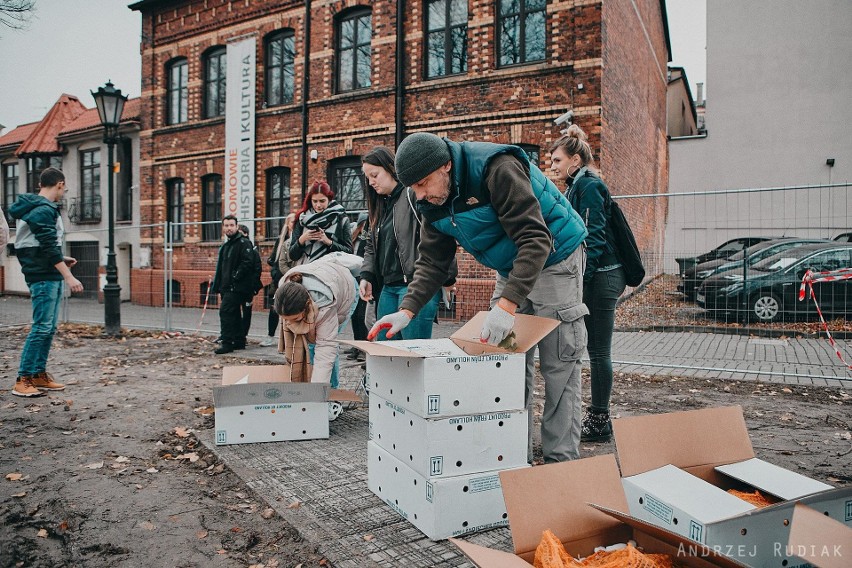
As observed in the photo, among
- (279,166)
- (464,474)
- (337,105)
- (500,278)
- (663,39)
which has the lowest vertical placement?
(464,474)

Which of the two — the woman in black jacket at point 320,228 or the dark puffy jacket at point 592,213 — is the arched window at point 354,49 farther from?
the dark puffy jacket at point 592,213

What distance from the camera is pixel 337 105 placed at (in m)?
15.0

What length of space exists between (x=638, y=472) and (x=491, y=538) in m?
0.76

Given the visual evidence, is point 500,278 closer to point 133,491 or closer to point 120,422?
point 133,491

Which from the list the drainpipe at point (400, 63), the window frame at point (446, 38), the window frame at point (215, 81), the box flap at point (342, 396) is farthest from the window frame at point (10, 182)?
the box flap at point (342, 396)

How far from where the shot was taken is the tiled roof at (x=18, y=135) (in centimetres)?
2573

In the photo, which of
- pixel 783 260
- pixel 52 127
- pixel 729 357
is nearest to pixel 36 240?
pixel 729 357

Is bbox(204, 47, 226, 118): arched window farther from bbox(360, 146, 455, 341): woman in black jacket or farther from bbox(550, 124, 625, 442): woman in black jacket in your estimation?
bbox(550, 124, 625, 442): woman in black jacket

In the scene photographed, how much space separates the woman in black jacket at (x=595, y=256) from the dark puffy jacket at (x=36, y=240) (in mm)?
4746

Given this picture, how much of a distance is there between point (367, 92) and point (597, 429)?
11.7 m

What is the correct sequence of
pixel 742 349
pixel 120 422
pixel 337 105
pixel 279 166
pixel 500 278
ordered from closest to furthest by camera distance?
pixel 500 278 → pixel 120 422 → pixel 742 349 → pixel 337 105 → pixel 279 166

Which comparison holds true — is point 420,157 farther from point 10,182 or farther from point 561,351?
point 10,182

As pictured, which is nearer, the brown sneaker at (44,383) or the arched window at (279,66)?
the brown sneaker at (44,383)

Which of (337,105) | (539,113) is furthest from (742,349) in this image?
(337,105)
